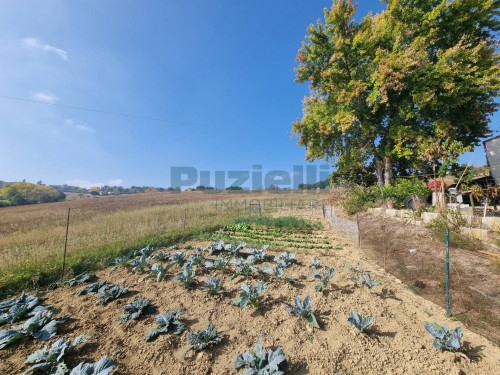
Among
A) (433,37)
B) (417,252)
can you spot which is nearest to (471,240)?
(417,252)

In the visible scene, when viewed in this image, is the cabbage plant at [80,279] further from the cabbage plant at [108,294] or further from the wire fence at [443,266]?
the wire fence at [443,266]

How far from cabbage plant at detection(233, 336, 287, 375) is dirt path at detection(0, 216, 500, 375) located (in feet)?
0.47

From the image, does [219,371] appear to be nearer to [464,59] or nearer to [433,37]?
[464,59]

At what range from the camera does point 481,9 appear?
852cm

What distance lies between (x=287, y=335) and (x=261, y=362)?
71 cm

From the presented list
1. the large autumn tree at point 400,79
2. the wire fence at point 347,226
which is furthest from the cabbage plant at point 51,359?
the large autumn tree at point 400,79

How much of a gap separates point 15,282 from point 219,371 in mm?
5913

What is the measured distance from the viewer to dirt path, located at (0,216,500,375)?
7.02ft

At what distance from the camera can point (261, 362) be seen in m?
2.00

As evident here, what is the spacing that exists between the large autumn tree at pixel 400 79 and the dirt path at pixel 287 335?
871 centimetres

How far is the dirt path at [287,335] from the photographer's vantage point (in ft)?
7.02

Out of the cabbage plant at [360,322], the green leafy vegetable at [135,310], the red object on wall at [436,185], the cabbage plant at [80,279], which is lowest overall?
the cabbage plant at [80,279]

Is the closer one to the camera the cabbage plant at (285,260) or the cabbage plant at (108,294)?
the cabbage plant at (108,294)

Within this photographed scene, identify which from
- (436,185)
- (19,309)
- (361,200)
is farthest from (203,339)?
(361,200)
